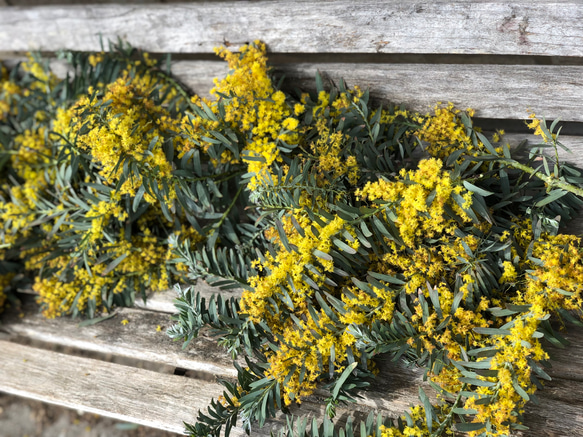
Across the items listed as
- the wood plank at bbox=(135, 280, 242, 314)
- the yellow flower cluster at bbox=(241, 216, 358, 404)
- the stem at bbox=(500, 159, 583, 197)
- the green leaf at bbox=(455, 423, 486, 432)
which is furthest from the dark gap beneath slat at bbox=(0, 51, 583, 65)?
the green leaf at bbox=(455, 423, 486, 432)

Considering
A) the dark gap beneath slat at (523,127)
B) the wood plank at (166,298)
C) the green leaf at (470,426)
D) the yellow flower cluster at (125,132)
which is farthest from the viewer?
the wood plank at (166,298)

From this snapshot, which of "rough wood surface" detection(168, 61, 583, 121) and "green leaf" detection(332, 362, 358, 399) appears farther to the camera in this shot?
"rough wood surface" detection(168, 61, 583, 121)

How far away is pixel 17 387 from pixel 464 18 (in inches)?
107

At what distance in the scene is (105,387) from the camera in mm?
2180

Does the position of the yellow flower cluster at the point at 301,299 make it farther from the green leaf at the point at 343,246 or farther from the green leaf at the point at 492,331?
the green leaf at the point at 492,331

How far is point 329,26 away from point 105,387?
198 cm

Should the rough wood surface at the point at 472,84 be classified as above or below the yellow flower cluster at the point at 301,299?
above

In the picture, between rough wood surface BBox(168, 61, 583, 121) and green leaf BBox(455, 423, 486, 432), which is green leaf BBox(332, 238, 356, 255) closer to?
green leaf BBox(455, 423, 486, 432)

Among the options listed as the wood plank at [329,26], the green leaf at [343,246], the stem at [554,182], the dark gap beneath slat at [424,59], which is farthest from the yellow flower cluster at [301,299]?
the dark gap beneath slat at [424,59]

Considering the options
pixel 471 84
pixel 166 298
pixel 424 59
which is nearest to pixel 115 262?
pixel 166 298

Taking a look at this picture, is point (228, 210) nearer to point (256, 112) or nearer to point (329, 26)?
point (256, 112)

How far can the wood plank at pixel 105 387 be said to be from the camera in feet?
6.68

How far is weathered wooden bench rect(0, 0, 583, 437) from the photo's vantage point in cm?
181

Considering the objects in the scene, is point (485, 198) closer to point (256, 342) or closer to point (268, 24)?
point (256, 342)
